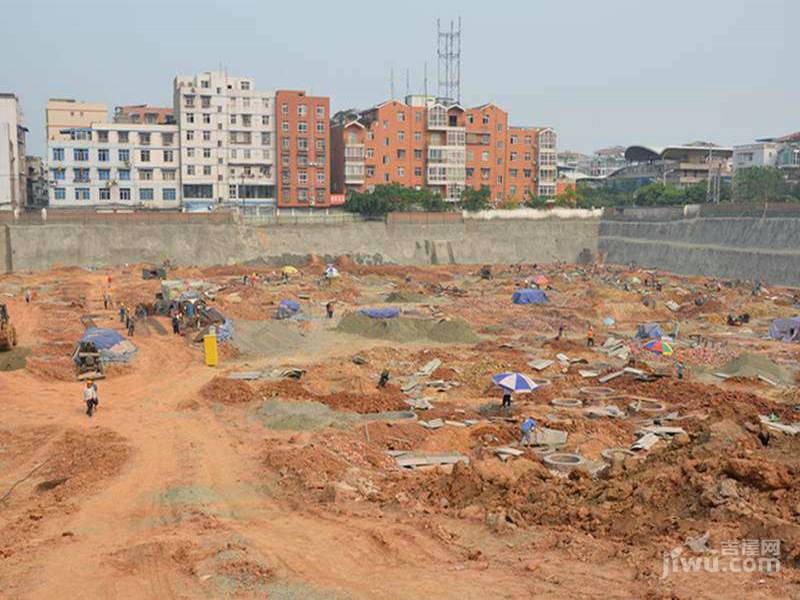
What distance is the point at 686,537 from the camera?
46.2 ft

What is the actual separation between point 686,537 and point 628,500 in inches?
73.0

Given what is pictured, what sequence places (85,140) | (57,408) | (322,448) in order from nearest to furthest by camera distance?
(322,448) < (57,408) < (85,140)

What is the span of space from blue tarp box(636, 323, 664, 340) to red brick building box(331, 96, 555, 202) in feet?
188

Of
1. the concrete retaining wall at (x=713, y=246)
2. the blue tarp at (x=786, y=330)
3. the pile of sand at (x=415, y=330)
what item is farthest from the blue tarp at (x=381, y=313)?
the concrete retaining wall at (x=713, y=246)

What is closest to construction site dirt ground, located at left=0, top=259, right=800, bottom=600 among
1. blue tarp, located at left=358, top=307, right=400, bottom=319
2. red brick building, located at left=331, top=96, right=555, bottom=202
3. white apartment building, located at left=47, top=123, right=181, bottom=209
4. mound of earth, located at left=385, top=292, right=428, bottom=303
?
blue tarp, located at left=358, top=307, right=400, bottom=319

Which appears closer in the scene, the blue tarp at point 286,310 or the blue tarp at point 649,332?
the blue tarp at point 649,332

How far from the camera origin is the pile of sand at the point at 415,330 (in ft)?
132

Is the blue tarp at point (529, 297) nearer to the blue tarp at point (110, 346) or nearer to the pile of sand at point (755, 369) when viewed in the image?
the pile of sand at point (755, 369)

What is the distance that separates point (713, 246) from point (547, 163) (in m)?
36.5

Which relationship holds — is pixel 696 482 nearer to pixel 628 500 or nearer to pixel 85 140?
pixel 628 500

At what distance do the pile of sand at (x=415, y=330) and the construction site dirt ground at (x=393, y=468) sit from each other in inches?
5.6

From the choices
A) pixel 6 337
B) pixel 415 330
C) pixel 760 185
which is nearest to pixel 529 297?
pixel 415 330

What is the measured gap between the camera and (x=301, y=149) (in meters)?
90.2

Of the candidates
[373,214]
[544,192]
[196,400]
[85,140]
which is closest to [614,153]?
[544,192]
